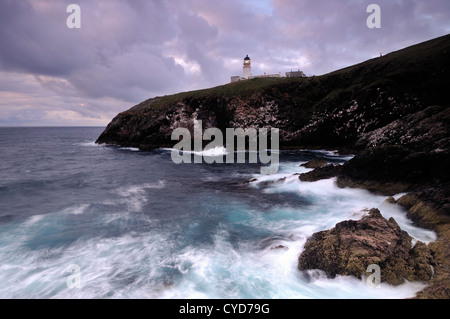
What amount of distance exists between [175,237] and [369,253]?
8.16 metres

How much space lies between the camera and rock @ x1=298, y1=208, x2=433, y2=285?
22.9 feet

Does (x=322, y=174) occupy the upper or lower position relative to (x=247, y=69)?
lower

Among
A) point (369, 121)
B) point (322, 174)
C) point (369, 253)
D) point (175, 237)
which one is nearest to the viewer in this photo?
point (369, 253)

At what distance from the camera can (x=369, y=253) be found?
737 centimetres

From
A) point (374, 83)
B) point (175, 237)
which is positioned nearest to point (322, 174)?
point (175, 237)

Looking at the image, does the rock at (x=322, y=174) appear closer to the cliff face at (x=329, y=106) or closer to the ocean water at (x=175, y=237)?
the ocean water at (x=175, y=237)

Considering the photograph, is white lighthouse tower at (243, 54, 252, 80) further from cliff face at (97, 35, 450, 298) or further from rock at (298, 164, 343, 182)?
rock at (298, 164, 343, 182)

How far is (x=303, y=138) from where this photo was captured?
133ft

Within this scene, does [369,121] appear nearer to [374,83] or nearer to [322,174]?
[374,83]

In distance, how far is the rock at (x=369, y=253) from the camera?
22.9 ft

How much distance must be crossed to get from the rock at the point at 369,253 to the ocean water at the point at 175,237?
13.1 inches

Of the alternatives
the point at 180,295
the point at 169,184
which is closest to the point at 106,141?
the point at 169,184

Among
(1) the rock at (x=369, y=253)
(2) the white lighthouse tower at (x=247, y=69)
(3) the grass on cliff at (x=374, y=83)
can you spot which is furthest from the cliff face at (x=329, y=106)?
(2) the white lighthouse tower at (x=247, y=69)

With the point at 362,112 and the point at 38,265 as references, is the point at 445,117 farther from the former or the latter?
the point at 38,265
